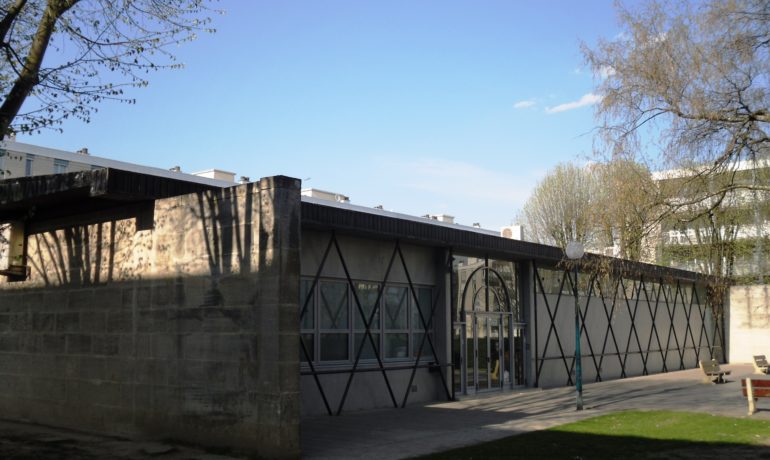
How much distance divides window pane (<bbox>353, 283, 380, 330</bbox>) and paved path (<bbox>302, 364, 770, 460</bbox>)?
210cm

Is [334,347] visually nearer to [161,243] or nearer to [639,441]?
[161,243]

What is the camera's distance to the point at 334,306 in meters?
16.7

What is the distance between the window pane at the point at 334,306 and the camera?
1645 cm

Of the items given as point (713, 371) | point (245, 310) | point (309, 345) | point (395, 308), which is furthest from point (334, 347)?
point (713, 371)

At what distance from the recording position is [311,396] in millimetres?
15648

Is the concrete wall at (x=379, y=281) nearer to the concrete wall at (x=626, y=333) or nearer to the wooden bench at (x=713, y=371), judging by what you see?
the concrete wall at (x=626, y=333)

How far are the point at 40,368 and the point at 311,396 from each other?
5.46 meters

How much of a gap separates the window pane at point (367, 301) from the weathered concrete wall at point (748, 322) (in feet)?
82.1

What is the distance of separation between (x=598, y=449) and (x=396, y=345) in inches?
301

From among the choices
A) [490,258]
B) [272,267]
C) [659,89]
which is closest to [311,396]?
[272,267]

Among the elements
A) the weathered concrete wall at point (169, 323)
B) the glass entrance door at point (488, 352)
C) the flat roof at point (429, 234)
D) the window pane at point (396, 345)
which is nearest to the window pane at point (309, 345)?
the flat roof at point (429, 234)

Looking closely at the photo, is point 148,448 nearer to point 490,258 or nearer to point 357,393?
point 357,393

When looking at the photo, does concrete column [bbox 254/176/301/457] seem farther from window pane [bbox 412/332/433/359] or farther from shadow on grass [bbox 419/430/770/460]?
→ window pane [bbox 412/332/433/359]

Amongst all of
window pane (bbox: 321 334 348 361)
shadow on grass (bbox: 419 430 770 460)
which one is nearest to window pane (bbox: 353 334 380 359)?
window pane (bbox: 321 334 348 361)
